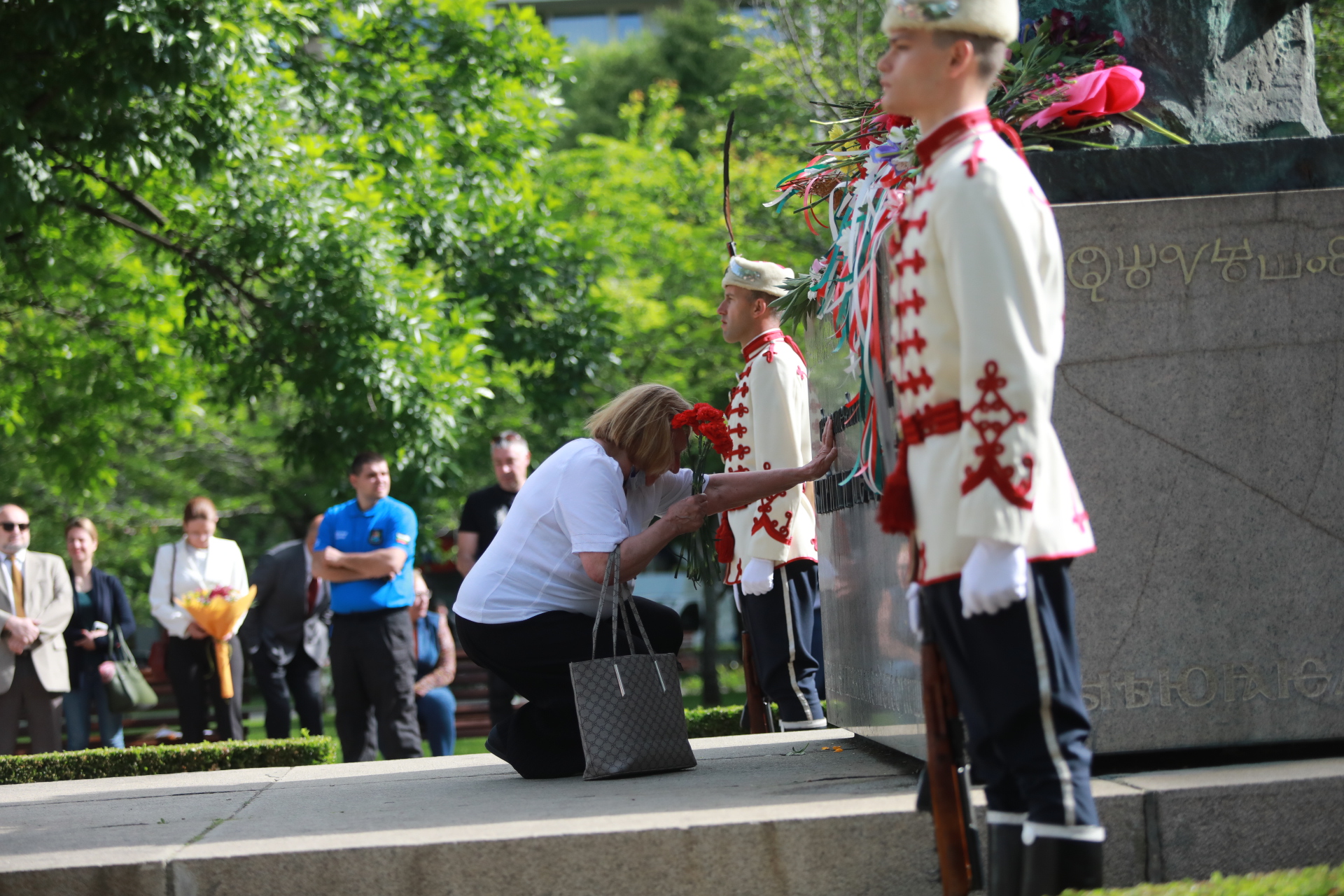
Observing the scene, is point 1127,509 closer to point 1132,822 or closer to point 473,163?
point 1132,822

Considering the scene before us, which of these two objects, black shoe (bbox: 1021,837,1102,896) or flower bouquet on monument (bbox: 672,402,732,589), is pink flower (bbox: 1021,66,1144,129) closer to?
flower bouquet on monument (bbox: 672,402,732,589)

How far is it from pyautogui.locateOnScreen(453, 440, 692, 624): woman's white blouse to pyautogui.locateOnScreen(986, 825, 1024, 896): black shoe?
1990 millimetres

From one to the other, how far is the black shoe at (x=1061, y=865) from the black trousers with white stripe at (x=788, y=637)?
277 cm

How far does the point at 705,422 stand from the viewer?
5066mm

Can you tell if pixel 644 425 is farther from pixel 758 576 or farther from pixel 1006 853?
pixel 1006 853

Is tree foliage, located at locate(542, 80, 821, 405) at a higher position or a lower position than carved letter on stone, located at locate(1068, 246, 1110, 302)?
higher

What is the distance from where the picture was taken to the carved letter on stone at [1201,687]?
377cm

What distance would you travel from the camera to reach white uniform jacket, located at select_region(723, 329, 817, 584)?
5.45 m

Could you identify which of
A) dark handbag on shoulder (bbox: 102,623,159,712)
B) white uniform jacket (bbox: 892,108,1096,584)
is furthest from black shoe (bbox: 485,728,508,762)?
dark handbag on shoulder (bbox: 102,623,159,712)

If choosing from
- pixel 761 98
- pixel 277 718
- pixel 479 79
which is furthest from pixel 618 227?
pixel 277 718

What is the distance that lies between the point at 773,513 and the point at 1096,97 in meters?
2.15

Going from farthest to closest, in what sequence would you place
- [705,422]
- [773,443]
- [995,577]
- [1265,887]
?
[773,443] < [705,422] < [995,577] < [1265,887]

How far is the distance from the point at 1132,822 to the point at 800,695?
92.1 inches

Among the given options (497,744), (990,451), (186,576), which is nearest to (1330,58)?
(497,744)
